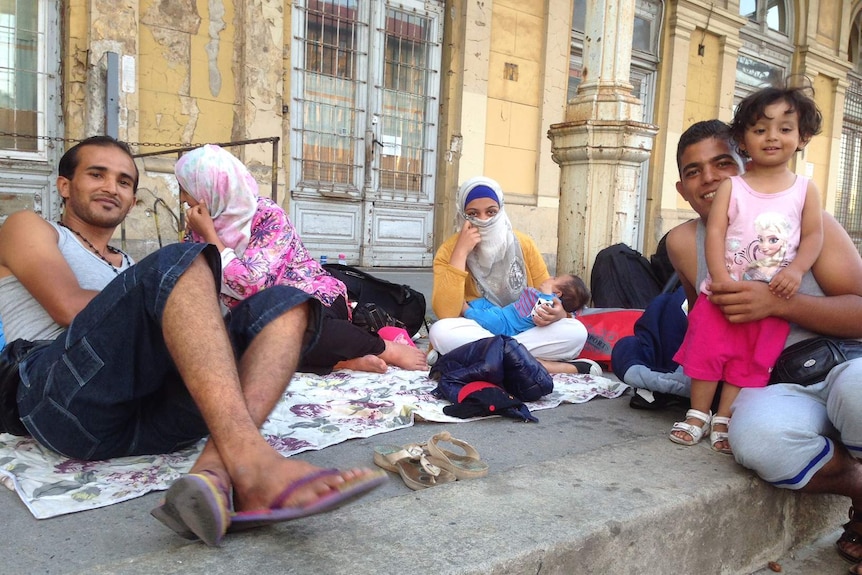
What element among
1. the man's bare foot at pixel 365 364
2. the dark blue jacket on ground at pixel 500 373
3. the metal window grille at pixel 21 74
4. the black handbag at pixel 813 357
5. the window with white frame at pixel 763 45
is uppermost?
the window with white frame at pixel 763 45

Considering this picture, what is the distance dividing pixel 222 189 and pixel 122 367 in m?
1.60

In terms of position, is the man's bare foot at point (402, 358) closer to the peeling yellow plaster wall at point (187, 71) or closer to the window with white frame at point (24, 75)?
the peeling yellow plaster wall at point (187, 71)

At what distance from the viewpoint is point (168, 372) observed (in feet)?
5.61

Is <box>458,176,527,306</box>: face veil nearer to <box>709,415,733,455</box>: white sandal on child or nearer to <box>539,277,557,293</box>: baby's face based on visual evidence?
<box>539,277,557,293</box>: baby's face

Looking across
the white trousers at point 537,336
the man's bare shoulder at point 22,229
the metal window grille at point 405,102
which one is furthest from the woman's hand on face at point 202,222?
the metal window grille at point 405,102

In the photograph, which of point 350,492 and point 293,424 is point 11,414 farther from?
point 350,492

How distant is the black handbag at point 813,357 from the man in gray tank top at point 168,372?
1.61 metres

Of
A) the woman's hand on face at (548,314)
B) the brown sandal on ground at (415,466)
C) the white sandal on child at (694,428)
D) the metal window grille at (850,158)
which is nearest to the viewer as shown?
the brown sandal on ground at (415,466)

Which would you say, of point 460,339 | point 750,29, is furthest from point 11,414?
point 750,29

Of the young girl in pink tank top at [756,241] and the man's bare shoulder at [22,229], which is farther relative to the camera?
the young girl in pink tank top at [756,241]

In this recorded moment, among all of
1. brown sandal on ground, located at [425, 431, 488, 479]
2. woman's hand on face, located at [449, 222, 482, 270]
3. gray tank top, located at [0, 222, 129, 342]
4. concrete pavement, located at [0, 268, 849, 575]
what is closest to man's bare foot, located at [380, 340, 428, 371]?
woman's hand on face, located at [449, 222, 482, 270]

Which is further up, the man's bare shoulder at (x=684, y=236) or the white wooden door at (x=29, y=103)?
the white wooden door at (x=29, y=103)

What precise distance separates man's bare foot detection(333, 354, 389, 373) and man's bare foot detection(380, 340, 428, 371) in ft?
0.47

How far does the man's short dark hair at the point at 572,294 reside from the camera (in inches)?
149
